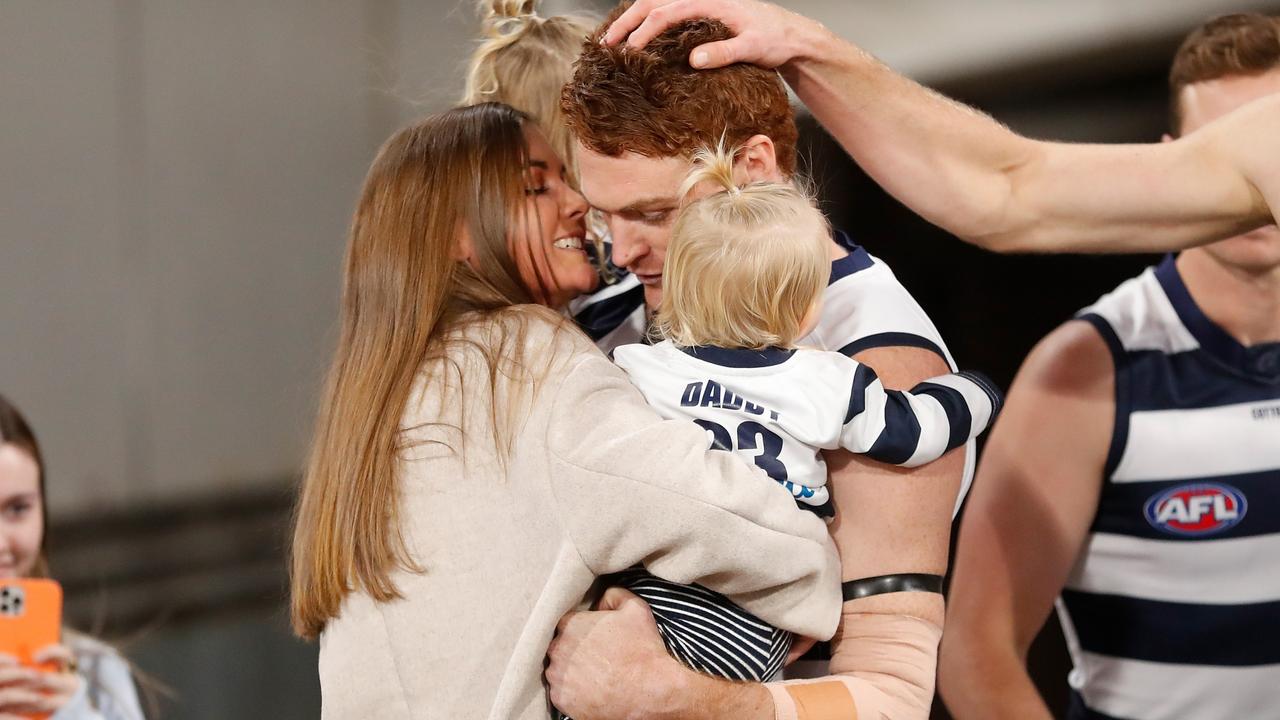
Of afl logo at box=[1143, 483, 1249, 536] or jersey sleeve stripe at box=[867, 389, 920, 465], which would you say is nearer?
jersey sleeve stripe at box=[867, 389, 920, 465]

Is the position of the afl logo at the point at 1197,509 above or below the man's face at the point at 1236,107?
below

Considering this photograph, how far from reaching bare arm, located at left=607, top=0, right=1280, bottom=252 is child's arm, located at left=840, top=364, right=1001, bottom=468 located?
315mm

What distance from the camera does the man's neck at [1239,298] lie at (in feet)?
7.34

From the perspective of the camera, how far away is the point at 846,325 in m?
1.52

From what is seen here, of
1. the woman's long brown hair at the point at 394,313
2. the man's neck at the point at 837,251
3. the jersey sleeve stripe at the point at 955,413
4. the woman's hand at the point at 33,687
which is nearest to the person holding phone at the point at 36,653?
the woman's hand at the point at 33,687

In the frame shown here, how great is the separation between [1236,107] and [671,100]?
128 centimetres

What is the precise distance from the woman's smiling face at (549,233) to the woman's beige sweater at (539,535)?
0.17 meters

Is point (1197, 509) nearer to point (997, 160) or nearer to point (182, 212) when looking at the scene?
point (997, 160)

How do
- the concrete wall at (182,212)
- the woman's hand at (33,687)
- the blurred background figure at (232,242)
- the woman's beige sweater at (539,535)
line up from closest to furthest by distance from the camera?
the woman's beige sweater at (539,535) → the woman's hand at (33,687) → the blurred background figure at (232,242) → the concrete wall at (182,212)

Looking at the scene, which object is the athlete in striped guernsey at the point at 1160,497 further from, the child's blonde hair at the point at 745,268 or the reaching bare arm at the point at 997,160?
the child's blonde hair at the point at 745,268

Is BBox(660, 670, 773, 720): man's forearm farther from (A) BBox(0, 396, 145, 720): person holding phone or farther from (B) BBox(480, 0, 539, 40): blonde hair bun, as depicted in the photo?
(A) BBox(0, 396, 145, 720): person holding phone

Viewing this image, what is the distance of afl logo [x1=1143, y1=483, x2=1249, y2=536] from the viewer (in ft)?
7.22

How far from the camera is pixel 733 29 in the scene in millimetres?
1556

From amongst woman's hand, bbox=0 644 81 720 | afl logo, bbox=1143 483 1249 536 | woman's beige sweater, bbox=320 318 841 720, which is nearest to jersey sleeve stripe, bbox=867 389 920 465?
woman's beige sweater, bbox=320 318 841 720
